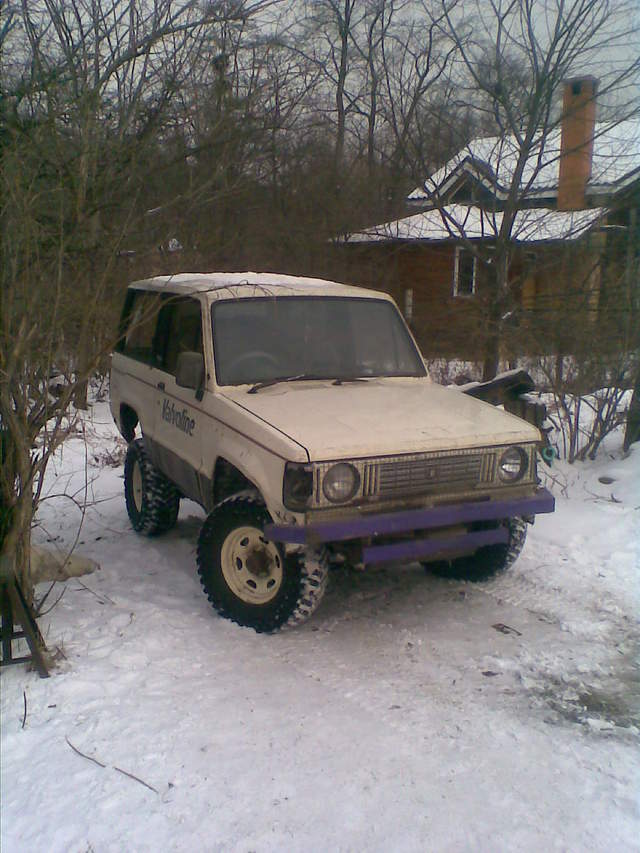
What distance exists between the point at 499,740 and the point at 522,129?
23.6ft

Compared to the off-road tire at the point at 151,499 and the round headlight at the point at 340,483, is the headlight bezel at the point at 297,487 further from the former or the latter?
the off-road tire at the point at 151,499

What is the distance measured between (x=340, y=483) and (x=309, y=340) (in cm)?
158

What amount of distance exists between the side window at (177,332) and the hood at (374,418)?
704 mm

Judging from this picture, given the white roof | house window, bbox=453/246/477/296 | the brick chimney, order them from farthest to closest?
house window, bbox=453/246/477/296 → the brick chimney → the white roof

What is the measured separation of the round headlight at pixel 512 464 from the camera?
430cm

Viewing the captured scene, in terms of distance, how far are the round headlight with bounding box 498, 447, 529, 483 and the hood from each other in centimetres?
7

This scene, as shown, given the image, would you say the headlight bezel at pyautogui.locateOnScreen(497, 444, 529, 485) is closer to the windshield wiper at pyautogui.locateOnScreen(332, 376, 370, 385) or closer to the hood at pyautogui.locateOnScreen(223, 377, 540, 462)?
the hood at pyautogui.locateOnScreen(223, 377, 540, 462)

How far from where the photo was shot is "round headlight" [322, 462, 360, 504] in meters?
3.82

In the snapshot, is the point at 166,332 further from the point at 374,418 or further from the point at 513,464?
the point at 513,464

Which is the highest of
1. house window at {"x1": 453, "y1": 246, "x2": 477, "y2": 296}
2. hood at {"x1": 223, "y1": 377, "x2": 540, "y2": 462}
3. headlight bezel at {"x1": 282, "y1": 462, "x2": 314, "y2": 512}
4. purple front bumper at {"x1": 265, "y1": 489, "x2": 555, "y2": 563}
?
house window at {"x1": 453, "y1": 246, "x2": 477, "y2": 296}

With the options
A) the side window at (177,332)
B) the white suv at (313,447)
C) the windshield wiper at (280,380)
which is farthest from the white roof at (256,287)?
the windshield wiper at (280,380)

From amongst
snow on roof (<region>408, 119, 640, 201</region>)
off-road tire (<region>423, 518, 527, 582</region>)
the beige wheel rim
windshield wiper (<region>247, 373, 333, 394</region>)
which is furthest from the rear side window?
snow on roof (<region>408, 119, 640, 201</region>)

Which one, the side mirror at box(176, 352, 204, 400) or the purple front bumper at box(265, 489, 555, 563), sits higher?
the side mirror at box(176, 352, 204, 400)

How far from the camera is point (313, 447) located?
12.3ft
